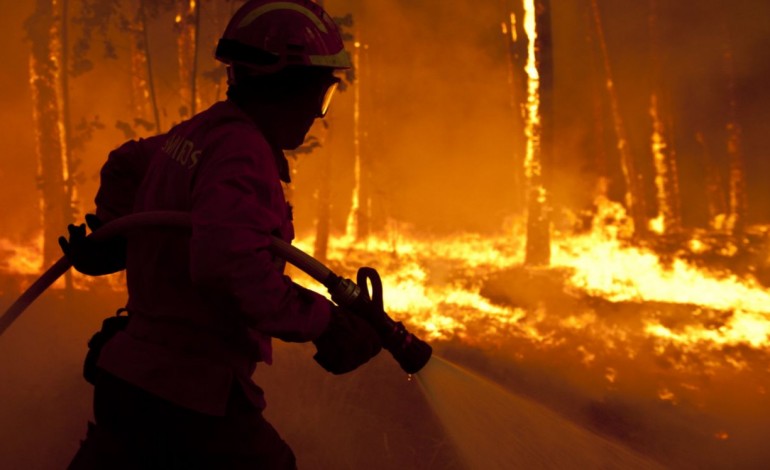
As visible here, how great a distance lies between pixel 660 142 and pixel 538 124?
473 cm

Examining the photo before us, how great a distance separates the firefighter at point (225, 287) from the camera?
5.96 feet

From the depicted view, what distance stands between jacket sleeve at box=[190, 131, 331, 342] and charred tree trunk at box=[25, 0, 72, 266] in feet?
45.4

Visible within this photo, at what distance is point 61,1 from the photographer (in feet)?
46.8

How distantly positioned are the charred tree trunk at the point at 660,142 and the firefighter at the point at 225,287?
51.5ft

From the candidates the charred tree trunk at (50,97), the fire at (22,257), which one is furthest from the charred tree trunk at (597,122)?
the fire at (22,257)

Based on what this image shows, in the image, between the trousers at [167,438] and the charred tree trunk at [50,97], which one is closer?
the trousers at [167,438]

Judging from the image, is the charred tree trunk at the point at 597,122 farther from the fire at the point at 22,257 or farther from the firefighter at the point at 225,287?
the firefighter at the point at 225,287

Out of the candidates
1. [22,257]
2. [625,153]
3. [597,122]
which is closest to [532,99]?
[597,122]

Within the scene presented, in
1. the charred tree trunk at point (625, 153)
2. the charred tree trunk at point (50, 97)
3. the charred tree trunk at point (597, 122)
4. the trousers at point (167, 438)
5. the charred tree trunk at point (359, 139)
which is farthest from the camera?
the charred tree trunk at point (359, 139)

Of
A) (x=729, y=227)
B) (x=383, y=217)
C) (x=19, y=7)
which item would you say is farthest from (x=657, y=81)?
(x=19, y=7)

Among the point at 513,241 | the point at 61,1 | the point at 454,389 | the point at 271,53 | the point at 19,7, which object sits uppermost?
the point at 19,7

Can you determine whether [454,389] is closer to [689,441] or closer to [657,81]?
[689,441]

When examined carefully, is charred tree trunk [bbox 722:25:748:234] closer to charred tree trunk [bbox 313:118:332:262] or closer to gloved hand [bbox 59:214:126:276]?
charred tree trunk [bbox 313:118:332:262]

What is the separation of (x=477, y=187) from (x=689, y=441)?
21.2m
